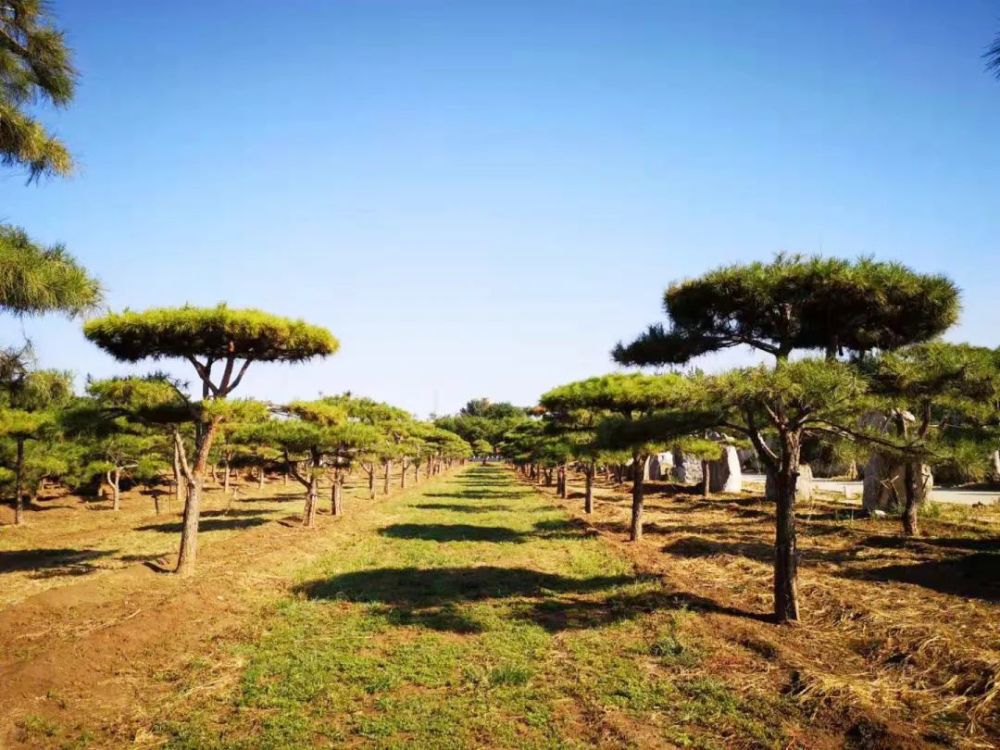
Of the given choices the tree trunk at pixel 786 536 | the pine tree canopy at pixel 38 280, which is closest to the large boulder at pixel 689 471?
the tree trunk at pixel 786 536

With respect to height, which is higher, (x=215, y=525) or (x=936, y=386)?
(x=936, y=386)

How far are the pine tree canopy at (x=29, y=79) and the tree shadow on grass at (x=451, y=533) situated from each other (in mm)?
15189

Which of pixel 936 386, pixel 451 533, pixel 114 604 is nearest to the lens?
pixel 936 386

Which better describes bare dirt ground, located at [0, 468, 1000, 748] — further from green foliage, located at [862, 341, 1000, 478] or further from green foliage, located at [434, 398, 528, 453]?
green foliage, located at [434, 398, 528, 453]

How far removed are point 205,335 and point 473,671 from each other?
10.0 metres

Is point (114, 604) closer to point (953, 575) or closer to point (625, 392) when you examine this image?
point (625, 392)

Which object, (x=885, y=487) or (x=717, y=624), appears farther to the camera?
(x=885, y=487)

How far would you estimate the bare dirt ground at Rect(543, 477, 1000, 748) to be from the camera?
618 centimetres

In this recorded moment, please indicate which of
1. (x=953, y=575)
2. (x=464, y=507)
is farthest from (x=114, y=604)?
(x=464, y=507)

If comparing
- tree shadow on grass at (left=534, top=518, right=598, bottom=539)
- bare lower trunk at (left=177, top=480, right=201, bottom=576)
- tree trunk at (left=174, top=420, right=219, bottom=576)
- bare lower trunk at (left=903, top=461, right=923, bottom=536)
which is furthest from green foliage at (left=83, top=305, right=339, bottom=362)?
bare lower trunk at (left=903, top=461, right=923, bottom=536)

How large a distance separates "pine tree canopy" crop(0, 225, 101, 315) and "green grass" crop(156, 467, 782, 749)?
4.87m

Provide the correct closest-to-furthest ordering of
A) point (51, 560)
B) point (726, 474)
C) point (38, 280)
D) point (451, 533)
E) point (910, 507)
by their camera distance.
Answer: point (38, 280)
point (51, 560)
point (910, 507)
point (451, 533)
point (726, 474)

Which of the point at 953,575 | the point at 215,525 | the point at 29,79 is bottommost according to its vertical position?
the point at 215,525

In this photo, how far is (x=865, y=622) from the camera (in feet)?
30.3
